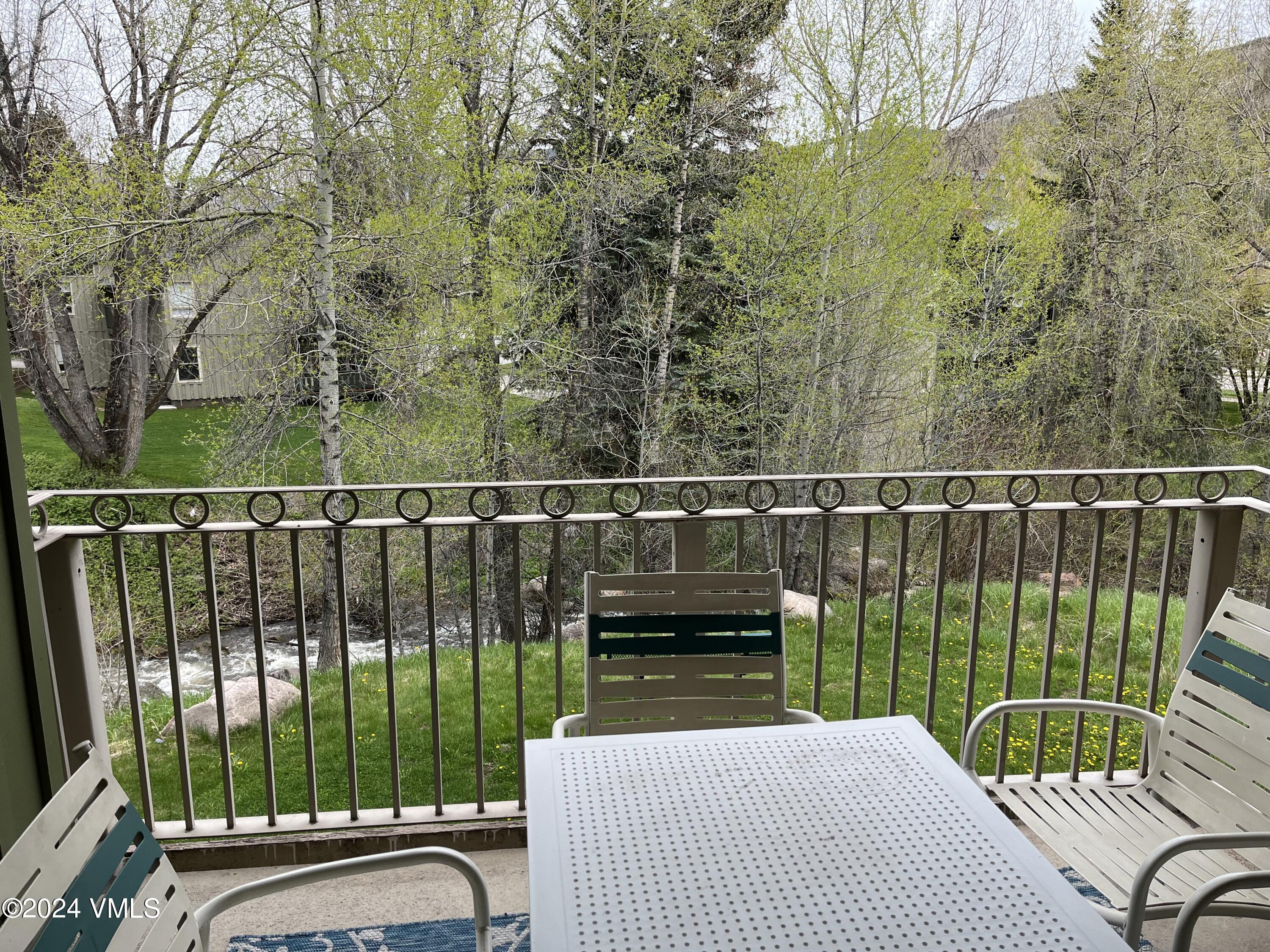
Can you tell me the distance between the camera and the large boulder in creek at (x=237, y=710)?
452 cm

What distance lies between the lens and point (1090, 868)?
155 centimetres

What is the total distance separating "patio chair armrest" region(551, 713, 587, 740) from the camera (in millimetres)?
1715

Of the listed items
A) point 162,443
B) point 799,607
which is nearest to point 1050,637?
point 799,607

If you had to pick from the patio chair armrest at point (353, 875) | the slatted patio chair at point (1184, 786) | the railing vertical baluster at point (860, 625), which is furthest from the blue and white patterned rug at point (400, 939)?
the patio chair armrest at point (353, 875)

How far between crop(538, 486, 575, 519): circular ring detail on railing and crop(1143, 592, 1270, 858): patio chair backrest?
55.0 inches

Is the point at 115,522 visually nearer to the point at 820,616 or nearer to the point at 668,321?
the point at 820,616

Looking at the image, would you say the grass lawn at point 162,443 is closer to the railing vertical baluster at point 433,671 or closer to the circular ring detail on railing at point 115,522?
the circular ring detail on railing at point 115,522

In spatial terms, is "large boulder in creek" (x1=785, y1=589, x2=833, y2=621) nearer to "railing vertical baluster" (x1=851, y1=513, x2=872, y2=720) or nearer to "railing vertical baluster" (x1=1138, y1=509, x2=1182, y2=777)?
"railing vertical baluster" (x1=1138, y1=509, x2=1182, y2=777)

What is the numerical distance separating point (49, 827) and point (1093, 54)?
10.7 metres

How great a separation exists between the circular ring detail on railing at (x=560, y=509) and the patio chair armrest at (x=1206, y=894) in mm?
1371

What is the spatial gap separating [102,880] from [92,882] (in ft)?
0.05

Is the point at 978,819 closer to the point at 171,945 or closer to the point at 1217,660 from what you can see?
the point at 1217,660

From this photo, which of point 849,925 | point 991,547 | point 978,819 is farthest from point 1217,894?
point 991,547

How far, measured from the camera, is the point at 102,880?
3.16 feet
